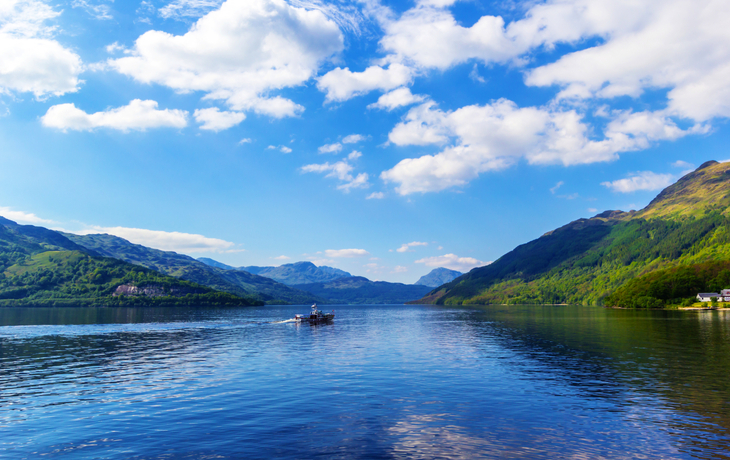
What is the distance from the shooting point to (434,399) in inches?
1593

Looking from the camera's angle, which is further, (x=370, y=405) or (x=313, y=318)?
(x=313, y=318)

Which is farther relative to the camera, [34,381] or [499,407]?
[34,381]

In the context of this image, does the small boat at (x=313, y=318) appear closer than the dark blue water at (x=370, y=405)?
No

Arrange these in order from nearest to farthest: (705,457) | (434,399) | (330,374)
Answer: (705,457) → (434,399) → (330,374)

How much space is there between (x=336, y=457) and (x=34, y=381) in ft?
156

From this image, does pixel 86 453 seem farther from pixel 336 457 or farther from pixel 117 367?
pixel 117 367

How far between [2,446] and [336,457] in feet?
75.9

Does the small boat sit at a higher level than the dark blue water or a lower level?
lower

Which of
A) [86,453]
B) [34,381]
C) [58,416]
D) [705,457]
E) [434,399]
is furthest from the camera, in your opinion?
[34,381]

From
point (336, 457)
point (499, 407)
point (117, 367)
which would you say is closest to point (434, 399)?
point (499, 407)

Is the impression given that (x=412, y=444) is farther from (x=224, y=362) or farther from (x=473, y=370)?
(x=224, y=362)

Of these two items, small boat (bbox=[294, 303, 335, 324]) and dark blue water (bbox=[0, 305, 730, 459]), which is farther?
small boat (bbox=[294, 303, 335, 324])

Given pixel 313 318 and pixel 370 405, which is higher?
pixel 370 405

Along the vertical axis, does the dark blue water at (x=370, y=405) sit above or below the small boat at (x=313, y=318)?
above
